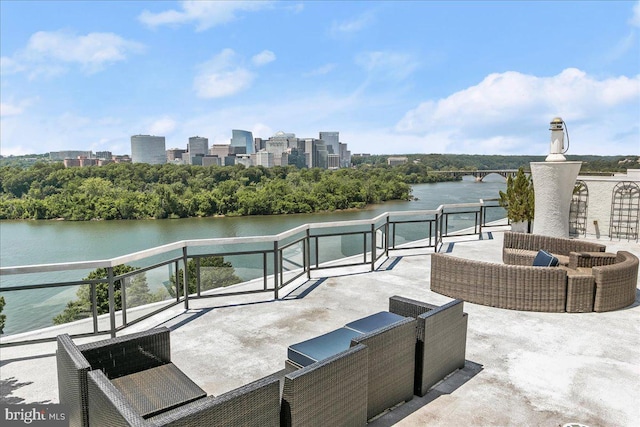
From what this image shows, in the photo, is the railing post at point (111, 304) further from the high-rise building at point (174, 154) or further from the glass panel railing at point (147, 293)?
the high-rise building at point (174, 154)

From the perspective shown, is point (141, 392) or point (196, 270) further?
point (196, 270)

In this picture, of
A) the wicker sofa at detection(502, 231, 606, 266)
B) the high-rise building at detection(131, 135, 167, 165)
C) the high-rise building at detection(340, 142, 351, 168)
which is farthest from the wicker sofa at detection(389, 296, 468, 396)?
the high-rise building at detection(131, 135, 167, 165)

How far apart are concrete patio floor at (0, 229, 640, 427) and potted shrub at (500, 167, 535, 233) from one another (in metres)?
5.26

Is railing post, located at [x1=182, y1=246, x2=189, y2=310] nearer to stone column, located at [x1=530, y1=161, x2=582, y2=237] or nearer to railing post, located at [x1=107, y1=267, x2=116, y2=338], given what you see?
railing post, located at [x1=107, y1=267, x2=116, y2=338]

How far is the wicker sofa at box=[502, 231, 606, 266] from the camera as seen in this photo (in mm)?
6777

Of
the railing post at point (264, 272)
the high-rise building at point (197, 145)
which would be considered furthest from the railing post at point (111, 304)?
the high-rise building at point (197, 145)

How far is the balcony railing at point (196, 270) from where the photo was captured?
13.9 ft

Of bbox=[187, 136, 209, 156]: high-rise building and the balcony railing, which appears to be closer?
the balcony railing

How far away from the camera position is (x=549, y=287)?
17.0 feet

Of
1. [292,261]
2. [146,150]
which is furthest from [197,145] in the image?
[292,261]

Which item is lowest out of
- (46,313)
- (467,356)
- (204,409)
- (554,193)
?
(467,356)

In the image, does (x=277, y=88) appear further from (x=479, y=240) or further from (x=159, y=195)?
(x=479, y=240)

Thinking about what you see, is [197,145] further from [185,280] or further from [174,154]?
[185,280]

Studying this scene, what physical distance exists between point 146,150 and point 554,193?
166242 millimetres
